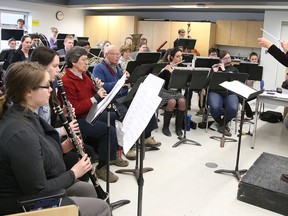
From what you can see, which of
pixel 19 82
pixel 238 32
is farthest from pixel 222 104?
pixel 238 32

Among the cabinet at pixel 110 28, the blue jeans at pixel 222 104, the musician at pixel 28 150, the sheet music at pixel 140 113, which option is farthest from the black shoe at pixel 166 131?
the cabinet at pixel 110 28

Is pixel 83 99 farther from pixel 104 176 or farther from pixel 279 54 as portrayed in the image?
pixel 279 54

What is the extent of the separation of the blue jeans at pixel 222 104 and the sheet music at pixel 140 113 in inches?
119

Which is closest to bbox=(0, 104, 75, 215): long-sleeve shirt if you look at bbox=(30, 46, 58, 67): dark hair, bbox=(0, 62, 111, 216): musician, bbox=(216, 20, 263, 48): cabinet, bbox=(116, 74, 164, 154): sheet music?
bbox=(0, 62, 111, 216): musician

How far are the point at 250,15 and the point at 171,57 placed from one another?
230 inches

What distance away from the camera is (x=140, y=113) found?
181 centimetres

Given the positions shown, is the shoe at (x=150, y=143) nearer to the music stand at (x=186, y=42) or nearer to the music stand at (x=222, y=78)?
the music stand at (x=222, y=78)

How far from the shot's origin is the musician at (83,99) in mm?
3068

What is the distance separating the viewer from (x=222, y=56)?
5438 millimetres

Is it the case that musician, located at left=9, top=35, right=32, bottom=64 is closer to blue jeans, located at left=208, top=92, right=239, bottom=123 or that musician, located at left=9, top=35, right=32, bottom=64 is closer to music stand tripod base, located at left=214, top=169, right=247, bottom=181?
blue jeans, located at left=208, top=92, right=239, bottom=123

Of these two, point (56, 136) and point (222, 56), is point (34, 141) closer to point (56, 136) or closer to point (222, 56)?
point (56, 136)

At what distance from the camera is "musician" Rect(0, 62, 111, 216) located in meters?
1.48

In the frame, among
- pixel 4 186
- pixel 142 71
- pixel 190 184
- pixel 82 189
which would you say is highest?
pixel 142 71

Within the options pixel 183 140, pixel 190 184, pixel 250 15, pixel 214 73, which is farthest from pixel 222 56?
pixel 250 15
